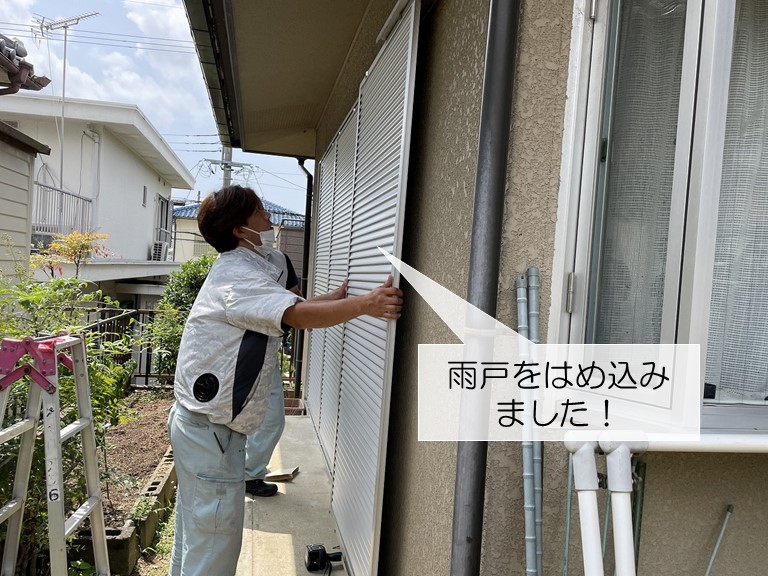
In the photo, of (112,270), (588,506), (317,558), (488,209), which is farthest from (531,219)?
(112,270)

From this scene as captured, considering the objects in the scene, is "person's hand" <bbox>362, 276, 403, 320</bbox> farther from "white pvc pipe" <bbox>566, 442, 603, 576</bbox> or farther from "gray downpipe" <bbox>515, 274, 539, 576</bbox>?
"white pvc pipe" <bbox>566, 442, 603, 576</bbox>

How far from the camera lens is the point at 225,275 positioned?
2.35 m

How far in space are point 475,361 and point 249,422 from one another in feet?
4.10

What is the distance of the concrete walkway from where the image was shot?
122 inches

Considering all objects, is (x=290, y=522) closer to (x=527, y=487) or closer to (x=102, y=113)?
(x=527, y=487)

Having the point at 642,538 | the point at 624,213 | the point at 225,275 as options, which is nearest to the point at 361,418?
the point at 225,275

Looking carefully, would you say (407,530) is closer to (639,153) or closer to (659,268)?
(659,268)

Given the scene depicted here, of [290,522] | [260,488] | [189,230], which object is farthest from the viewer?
[189,230]

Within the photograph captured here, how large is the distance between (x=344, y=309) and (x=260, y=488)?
2.44 meters

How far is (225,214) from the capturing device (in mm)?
2508

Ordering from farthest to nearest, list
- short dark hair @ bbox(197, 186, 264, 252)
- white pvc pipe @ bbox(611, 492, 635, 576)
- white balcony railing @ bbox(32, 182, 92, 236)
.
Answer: white balcony railing @ bbox(32, 182, 92, 236) → short dark hair @ bbox(197, 186, 264, 252) → white pvc pipe @ bbox(611, 492, 635, 576)

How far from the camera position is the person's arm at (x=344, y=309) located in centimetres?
203

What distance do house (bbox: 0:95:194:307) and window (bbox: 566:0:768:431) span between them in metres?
11.9

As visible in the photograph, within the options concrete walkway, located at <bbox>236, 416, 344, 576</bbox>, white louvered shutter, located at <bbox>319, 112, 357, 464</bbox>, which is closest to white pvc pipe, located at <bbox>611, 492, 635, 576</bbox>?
concrete walkway, located at <bbox>236, 416, 344, 576</bbox>
